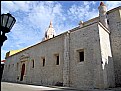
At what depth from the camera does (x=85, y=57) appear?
37.5 ft

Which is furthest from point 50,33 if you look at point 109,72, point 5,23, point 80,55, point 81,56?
point 5,23

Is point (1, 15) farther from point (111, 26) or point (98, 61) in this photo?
point (111, 26)

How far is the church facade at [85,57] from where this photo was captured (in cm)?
1066

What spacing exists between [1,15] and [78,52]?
931cm

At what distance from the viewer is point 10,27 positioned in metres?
4.06

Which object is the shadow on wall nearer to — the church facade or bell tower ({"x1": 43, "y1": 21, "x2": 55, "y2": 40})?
the church facade

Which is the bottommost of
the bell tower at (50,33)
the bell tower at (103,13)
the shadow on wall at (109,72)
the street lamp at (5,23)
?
the shadow on wall at (109,72)

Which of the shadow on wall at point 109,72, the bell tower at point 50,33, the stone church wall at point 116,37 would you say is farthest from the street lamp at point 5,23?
the bell tower at point 50,33

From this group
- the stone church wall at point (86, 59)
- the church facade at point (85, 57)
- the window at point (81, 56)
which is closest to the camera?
the stone church wall at point (86, 59)

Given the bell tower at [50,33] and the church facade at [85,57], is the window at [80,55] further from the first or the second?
the bell tower at [50,33]

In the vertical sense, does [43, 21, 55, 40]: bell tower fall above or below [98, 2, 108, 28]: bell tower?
above

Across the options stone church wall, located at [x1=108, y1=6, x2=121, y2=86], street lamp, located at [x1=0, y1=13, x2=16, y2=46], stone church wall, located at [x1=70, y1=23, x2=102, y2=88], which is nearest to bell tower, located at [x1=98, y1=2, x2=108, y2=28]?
stone church wall, located at [x1=108, y1=6, x2=121, y2=86]

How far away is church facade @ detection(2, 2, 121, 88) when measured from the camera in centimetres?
1066

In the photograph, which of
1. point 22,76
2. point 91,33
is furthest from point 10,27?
point 22,76
